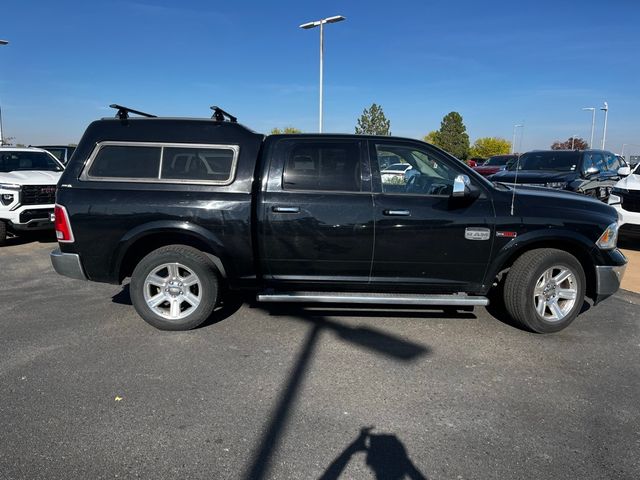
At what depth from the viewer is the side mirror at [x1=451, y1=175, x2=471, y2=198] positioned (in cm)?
415

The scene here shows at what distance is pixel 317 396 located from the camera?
3369 mm

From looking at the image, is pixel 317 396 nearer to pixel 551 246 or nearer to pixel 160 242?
pixel 160 242

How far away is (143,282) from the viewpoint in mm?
4523

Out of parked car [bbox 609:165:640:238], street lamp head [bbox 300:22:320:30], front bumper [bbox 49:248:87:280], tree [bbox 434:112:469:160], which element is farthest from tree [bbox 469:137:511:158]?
front bumper [bbox 49:248:87:280]

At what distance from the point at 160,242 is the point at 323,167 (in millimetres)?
1771

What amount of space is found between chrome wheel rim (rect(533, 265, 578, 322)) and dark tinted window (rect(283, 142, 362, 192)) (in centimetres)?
199

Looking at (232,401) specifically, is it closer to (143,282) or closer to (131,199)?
(143,282)

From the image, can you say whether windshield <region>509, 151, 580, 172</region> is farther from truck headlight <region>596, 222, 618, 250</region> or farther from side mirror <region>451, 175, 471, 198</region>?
side mirror <region>451, 175, 471, 198</region>

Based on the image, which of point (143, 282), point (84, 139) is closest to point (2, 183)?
point (84, 139)

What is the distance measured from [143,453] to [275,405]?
2.92 feet

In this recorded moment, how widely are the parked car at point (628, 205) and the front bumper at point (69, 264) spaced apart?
800 centimetres

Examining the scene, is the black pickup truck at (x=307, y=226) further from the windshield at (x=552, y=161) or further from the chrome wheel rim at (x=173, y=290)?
the windshield at (x=552, y=161)

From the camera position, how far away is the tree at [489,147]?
68938mm

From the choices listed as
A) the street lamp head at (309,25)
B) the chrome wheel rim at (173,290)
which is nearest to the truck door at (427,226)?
the chrome wheel rim at (173,290)
